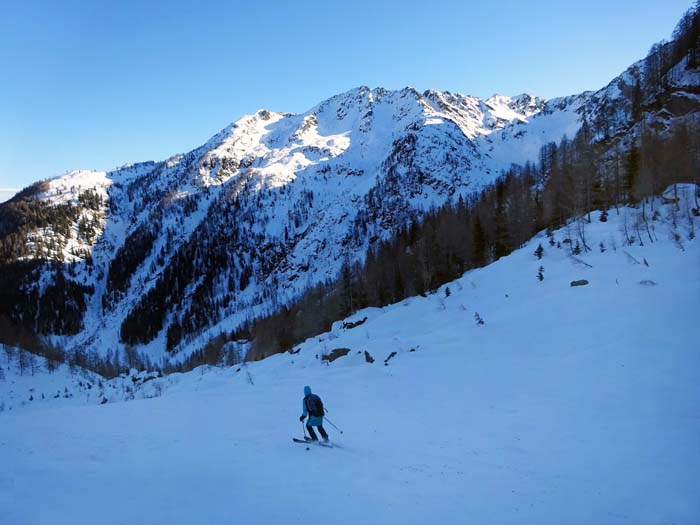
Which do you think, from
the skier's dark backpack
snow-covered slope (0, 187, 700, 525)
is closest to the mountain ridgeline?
snow-covered slope (0, 187, 700, 525)

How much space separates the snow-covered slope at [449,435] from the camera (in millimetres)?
7230

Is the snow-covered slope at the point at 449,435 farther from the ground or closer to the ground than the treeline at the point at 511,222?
closer to the ground

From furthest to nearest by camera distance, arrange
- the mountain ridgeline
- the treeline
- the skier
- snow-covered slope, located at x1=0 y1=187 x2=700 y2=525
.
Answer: the mountain ridgeline < the treeline < the skier < snow-covered slope, located at x1=0 y1=187 x2=700 y2=525

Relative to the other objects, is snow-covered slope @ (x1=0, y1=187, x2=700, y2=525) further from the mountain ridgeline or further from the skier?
the mountain ridgeline

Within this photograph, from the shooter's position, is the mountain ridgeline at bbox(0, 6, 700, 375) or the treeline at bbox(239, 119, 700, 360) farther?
the mountain ridgeline at bbox(0, 6, 700, 375)

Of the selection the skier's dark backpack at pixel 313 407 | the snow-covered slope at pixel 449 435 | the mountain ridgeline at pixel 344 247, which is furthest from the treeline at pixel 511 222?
the skier's dark backpack at pixel 313 407

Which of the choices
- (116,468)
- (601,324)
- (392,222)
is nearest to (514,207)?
(601,324)

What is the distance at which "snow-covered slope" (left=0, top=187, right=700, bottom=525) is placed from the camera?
7.23 meters

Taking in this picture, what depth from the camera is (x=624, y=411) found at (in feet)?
37.3

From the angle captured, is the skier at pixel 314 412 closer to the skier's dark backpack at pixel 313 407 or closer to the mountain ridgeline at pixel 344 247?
the skier's dark backpack at pixel 313 407

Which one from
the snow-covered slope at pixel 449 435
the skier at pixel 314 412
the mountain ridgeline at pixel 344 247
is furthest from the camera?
the mountain ridgeline at pixel 344 247

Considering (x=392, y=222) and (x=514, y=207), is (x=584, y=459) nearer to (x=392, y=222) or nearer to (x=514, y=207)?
(x=514, y=207)

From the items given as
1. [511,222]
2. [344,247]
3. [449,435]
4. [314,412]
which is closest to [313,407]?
[314,412]

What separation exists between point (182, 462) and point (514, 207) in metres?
52.3
